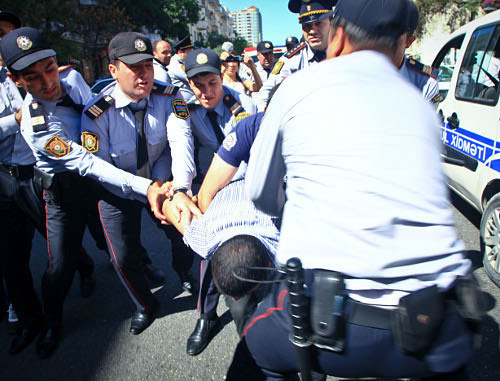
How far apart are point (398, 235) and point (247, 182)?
0.48 metres

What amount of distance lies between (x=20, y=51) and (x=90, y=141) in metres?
0.63

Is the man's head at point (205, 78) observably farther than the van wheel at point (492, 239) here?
No

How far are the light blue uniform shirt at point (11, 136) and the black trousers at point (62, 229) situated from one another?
0.40 meters

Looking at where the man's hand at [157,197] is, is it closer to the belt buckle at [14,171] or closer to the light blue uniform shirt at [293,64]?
the belt buckle at [14,171]

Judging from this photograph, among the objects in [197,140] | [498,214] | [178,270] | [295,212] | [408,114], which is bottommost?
[178,270]

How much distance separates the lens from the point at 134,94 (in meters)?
2.20

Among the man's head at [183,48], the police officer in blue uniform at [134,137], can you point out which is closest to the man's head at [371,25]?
the police officer in blue uniform at [134,137]

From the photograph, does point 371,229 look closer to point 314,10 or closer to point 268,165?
point 268,165

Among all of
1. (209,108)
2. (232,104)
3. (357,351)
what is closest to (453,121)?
(232,104)

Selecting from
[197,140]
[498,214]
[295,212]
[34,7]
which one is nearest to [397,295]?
[295,212]

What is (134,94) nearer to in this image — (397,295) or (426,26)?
(397,295)

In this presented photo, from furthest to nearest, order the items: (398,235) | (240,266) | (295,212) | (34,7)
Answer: (34,7), (240,266), (295,212), (398,235)

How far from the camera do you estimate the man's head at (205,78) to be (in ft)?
8.23

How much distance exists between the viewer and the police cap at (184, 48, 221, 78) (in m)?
2.50
